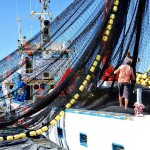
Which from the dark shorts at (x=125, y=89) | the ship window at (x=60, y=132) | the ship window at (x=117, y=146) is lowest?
the ship window at (x=60, y=132)

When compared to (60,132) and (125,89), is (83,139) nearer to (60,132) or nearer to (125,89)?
(60,132)

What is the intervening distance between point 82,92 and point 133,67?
157cm

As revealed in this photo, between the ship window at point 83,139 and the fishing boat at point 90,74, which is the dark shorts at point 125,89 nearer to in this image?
the fishing boat at point 90,74

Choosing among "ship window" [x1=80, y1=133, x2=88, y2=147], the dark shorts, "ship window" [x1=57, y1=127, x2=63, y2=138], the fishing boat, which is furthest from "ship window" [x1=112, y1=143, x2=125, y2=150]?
"ship window" [x1=57, y1=127, x2=63, y2=138]

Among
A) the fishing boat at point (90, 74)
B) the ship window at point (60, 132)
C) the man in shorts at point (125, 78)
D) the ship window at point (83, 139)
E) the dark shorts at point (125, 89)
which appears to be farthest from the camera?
the ship window at point (60, 132)

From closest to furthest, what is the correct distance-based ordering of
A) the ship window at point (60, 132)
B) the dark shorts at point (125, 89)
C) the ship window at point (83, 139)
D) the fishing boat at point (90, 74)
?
the fishing boat at point (90, 74) < the dark shorts at point (125, 89) < the ship window at point (83, 139) < the ship window at point (60, 132)

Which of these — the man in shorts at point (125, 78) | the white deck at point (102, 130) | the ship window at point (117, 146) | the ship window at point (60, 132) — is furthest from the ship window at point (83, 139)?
the man in shorts at point (125, 78)

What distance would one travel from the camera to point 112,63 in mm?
6773

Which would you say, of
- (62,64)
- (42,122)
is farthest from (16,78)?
(42,122)

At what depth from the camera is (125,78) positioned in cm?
706

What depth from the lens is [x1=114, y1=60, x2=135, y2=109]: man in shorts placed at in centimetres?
685

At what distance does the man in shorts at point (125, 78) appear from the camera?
6852mm

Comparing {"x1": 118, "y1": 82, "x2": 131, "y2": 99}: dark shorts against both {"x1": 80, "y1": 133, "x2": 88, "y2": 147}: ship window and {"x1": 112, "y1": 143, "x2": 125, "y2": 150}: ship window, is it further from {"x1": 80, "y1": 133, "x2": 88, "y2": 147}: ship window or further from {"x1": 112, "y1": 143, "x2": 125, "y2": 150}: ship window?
{"x1": 80, "y1": 133, "x2": 88, "y2": 147}: ship window

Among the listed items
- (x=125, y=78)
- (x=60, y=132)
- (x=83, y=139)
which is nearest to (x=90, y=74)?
(x=125, y=78)
